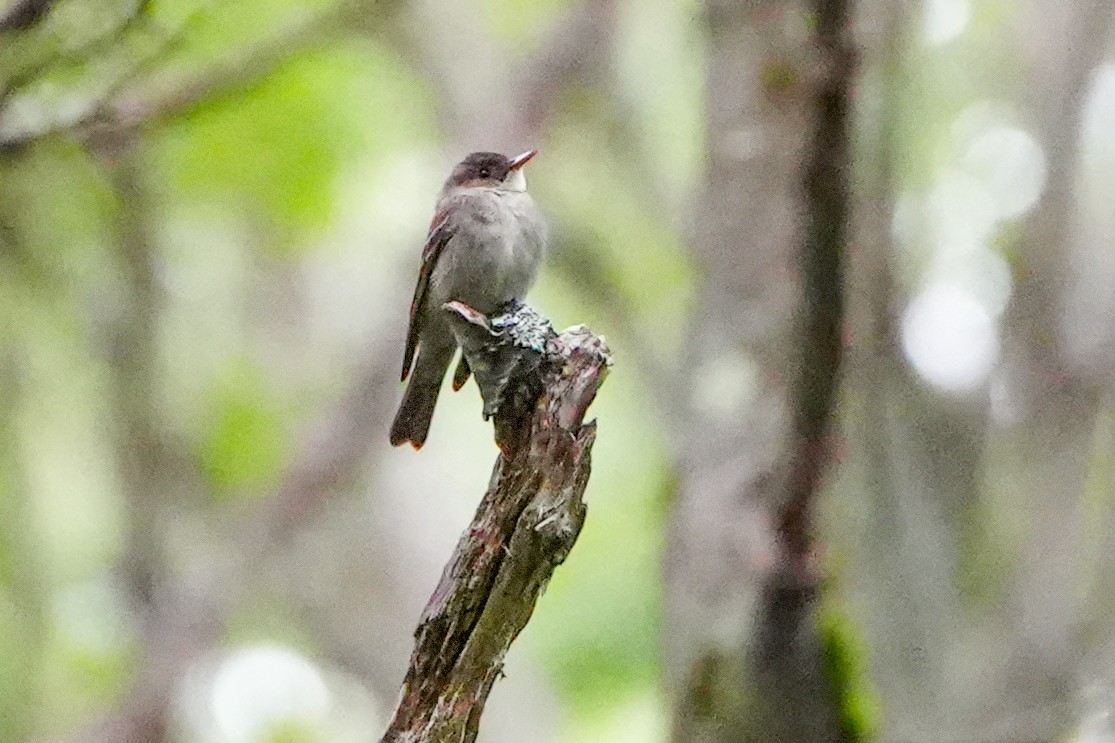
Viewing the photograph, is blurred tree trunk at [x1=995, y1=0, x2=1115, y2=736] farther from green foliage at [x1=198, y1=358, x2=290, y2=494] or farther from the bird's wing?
green foliage at [x1=198, y1=358, x2=290, y2=494]

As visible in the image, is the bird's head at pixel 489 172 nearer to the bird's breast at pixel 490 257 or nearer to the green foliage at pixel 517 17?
the bird's breast at pixel 490 257

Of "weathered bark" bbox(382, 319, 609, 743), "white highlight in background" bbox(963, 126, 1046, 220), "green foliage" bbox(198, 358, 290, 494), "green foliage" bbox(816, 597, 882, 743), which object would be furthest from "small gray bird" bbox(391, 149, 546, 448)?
"green foliage" bbox(198, 358, 290, 494)

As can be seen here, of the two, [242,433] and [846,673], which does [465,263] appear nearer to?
[846,673]

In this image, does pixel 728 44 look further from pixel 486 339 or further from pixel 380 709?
pixel 380 709

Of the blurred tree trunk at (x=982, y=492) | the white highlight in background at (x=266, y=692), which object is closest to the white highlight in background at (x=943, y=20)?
the blurred tree trunk at (x=982, y=492)

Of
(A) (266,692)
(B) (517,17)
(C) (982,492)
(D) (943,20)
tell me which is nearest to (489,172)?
(C) (982,492)

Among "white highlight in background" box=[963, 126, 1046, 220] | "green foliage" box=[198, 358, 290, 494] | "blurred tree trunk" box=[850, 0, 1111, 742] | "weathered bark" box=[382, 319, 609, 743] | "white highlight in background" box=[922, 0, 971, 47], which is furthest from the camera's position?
"green foliage" box=[198, 358, 290, 494]

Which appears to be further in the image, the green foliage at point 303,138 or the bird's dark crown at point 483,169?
the green foliage at point 303,138

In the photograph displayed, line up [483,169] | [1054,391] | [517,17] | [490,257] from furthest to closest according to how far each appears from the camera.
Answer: [517,17], [1054,391], [483,169], [490,257]
